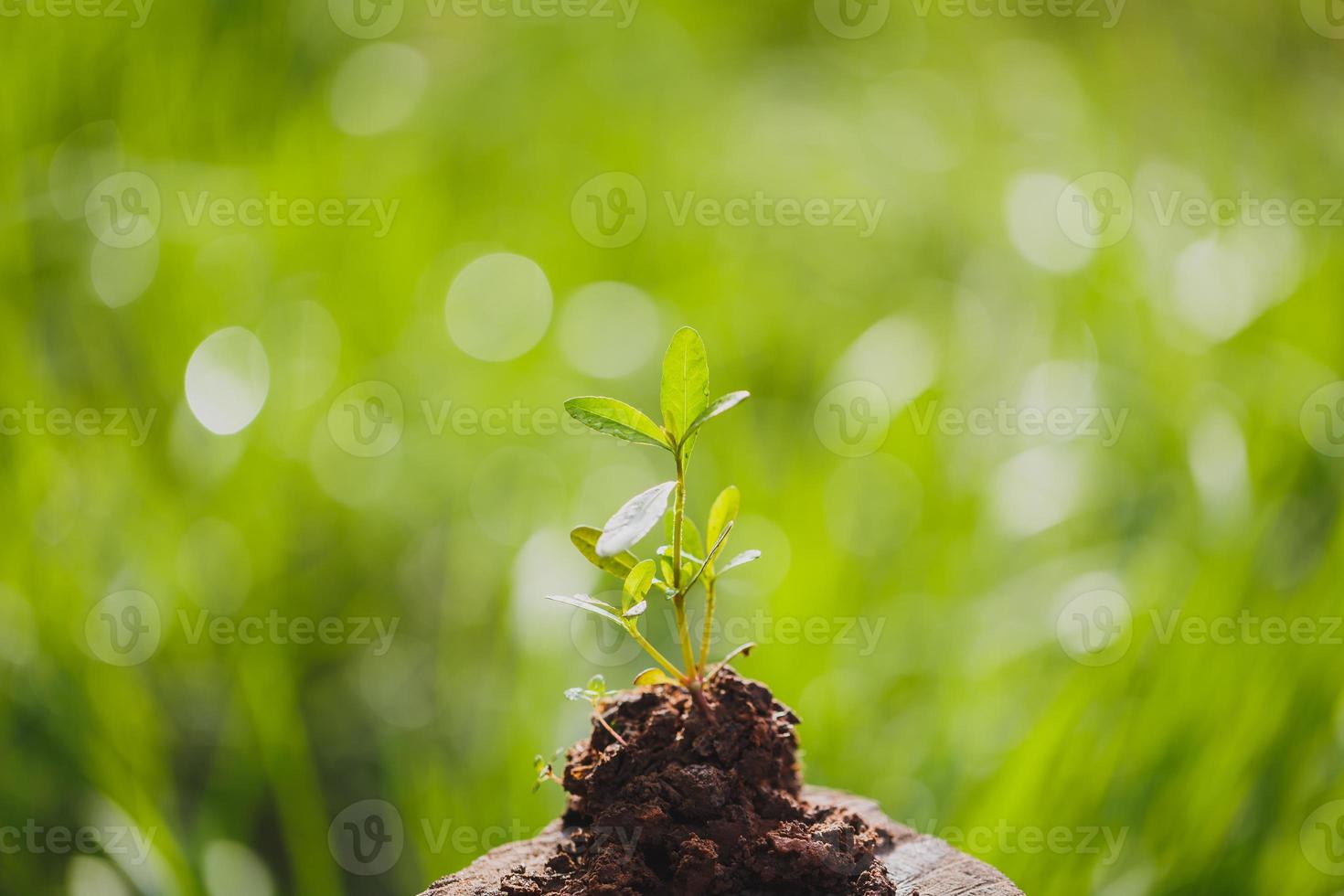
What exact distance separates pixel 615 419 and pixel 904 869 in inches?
18.1

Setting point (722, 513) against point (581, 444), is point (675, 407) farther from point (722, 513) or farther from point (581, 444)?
point (581, 444)

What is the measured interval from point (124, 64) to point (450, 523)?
5.21ft

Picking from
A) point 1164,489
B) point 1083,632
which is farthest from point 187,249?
point 1164,489

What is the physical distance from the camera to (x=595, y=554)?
2.94ft

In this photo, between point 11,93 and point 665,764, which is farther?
point 11,93

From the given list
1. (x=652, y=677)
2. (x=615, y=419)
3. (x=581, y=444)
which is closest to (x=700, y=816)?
(x=652, y=677)

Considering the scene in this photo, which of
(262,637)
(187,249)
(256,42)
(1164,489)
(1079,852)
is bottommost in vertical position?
(1079,852)

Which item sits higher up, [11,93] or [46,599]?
[11,93]

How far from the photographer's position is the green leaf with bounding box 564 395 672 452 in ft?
2.96

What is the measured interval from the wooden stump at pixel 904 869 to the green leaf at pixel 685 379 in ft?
1.32

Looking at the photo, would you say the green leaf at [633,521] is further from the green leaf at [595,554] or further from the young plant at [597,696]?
the young plant at [597,696]

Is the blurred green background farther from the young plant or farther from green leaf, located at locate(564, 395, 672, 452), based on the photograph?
green leaf, located at locate(564, 395, 672, 452)

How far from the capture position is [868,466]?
2455 mm

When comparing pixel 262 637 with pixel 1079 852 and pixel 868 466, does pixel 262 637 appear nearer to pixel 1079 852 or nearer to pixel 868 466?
pixel 868 466
